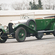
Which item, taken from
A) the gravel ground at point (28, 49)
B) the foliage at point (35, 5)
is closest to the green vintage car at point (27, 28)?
the gravel ground at point (28, 49)

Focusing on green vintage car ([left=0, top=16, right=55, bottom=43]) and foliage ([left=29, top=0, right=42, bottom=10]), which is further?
foliage ([left=29, top=0, right=42, bottom=10])

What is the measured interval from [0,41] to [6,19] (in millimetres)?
12946

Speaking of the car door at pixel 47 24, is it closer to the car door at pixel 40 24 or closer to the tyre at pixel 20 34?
the car door at pixel 40 24

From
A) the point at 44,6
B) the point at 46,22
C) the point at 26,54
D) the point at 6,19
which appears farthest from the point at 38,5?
the point at 26,54

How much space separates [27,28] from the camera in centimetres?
747

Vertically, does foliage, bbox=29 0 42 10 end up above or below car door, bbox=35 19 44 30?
below

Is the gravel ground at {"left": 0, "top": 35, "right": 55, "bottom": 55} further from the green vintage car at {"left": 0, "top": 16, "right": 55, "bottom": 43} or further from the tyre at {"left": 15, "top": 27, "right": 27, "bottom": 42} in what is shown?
the green vintage car at {"left": 0, "top": 16, "right": 55, "bottom": 43}

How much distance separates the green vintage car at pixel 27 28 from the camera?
7.10 m

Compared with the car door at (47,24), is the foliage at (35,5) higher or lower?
lower

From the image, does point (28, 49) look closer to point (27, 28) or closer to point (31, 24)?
point (27, 28)

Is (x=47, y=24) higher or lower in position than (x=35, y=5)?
higher

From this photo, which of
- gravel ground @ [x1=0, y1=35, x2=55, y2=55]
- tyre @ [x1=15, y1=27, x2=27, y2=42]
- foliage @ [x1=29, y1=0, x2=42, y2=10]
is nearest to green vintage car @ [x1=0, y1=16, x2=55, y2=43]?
tyre @ [x1=15, y1=27, x2=27, y2=42]

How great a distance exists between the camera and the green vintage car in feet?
23.3

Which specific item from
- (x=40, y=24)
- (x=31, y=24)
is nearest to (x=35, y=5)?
(x=40, y=24)
